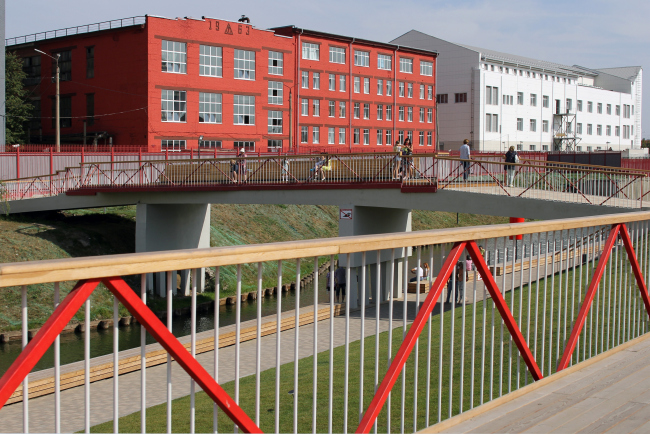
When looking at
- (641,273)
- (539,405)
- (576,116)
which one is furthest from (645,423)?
(576,116)

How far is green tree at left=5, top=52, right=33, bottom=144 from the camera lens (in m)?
52.5

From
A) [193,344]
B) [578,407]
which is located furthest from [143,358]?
[578,407]

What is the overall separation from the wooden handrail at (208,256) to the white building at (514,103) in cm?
6999

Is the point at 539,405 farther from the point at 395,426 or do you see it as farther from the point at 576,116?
the point at 576,116

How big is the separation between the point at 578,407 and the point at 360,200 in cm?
2173

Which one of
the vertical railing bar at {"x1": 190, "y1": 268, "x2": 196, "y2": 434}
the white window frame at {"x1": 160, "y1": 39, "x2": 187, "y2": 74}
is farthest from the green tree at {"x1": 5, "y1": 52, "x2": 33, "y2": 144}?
the vertical railing bar at {"x1": 190, "y1": 268, "x2": 196, "y2": 434}

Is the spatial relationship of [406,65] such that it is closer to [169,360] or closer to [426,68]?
[426,68]

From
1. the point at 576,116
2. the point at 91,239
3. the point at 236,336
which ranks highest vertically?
the point at 576,116

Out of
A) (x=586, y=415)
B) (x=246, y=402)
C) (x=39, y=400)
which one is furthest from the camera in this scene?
(x=586, y=415)

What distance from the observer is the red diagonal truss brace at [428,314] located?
13.4ft

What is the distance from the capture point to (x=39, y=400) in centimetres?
462

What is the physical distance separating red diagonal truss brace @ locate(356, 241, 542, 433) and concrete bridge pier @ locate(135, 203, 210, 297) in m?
28.2

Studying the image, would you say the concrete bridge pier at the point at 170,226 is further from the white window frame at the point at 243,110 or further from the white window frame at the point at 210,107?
the white window frame at the point at 243,110

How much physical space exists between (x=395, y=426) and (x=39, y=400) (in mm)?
3834
